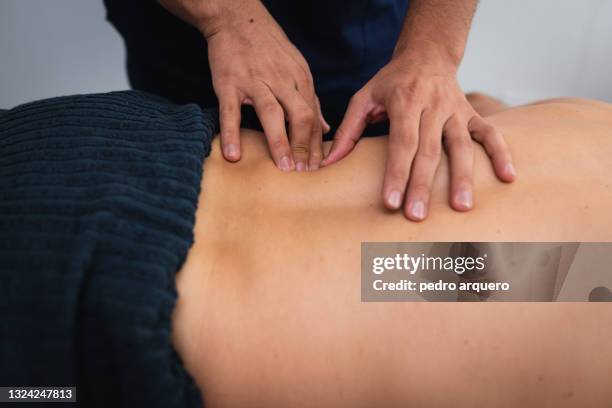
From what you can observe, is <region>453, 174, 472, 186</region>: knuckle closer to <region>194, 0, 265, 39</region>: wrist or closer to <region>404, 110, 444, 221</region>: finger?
<region>404, 110, 444, 221</region>: finger

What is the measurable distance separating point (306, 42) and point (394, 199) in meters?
0.59

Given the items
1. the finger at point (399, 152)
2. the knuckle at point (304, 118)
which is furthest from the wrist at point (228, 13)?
the finger at point (399, 152)

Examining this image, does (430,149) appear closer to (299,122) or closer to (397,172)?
(397,172)

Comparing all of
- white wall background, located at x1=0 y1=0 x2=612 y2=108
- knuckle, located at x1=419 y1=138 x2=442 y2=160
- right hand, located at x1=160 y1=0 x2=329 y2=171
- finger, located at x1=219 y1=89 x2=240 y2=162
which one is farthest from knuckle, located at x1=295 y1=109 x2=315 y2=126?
white wall background, located at x1=0 y1=0 x2=612 y2=108

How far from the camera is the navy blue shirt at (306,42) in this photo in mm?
1072

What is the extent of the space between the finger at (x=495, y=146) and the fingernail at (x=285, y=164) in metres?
0.31

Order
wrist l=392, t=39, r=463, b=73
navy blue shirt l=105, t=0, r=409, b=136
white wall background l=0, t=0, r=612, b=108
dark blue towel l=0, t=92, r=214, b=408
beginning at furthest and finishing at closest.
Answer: white wall background l=0, t=0, r=612, b=108
navy blue shirt l=105, t=0, r=409, b=136
wrist l=392, t=39, r=463, b=73
dark blue towel l=0, t=92, r=214, b=408

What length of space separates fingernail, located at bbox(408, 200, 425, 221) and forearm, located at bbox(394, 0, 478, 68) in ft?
1.16

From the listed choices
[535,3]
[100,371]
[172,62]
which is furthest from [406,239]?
[535,3]

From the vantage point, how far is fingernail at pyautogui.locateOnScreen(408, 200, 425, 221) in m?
0.67

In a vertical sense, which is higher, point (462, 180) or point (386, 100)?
point (386, 100)

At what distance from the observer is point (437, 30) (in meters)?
0.95

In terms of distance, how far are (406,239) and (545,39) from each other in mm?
1473

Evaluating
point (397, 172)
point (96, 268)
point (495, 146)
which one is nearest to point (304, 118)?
point (397, 172)
